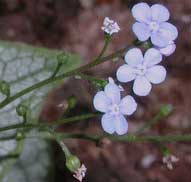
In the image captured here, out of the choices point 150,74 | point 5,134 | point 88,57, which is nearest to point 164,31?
point 150,74

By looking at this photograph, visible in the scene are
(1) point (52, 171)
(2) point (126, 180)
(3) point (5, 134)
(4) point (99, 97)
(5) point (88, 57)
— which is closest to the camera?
(4) point (99, 97)

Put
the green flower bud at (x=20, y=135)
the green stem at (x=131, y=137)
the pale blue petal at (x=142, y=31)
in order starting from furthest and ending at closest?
the green flower bud at (x=20, y=135) < the green stem at (x=131, y=137) < the pale blue petal at (x=142, y=31)

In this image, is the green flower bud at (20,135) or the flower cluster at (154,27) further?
the green flower bud at (20,135)

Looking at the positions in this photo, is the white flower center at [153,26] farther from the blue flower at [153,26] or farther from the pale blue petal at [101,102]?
the pale blue petal at [101,102]

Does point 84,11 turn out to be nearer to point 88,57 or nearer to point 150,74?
point 88,57

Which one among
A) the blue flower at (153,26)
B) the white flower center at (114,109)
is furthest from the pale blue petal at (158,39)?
the white flower center at (114,109)

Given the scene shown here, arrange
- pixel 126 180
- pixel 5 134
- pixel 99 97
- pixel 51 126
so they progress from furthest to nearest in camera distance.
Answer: pixel 126 180, pixel 5 134, pixel 51 126, pixel 99 97

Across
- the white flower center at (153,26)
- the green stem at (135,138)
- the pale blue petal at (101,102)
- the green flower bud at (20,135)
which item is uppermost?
the white flower center at (153,26)

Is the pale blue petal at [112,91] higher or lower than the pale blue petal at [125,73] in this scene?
lower
